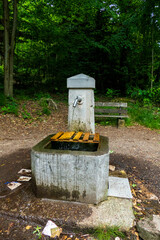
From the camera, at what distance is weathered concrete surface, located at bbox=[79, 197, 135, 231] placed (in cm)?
159

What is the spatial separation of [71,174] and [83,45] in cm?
824

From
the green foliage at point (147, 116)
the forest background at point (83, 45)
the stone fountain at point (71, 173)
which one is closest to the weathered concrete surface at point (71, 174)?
the stone fountain at point (71, 173)

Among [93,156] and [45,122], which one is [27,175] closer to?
[93,156]

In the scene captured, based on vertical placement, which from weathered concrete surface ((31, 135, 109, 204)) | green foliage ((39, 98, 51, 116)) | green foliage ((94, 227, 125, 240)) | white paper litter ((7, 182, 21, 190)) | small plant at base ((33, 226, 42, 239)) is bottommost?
small plant at base ((33, 226, 42, 239))

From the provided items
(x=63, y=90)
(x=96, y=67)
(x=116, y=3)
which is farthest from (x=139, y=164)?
(x=116, y=3)

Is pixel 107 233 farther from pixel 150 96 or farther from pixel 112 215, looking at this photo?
pixel 150 96

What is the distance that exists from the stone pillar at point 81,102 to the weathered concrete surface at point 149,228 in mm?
1453

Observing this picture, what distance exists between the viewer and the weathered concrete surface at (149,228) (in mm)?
1461

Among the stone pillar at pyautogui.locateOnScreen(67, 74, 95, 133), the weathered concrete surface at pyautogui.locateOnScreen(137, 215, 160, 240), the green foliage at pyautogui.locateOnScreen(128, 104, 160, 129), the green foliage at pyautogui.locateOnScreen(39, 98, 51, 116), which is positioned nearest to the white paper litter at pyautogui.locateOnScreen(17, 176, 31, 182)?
the stone pillar at pyautogui.locateOnScreen(67, 74, 95, 133)

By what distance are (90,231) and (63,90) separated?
9669 millimetres

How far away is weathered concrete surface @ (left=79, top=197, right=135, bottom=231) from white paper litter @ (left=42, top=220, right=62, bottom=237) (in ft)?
0.78

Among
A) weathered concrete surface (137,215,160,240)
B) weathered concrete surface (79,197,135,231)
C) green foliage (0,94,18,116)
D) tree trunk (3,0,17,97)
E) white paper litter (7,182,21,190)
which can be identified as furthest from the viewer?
tree trunk (3,0,17,97)

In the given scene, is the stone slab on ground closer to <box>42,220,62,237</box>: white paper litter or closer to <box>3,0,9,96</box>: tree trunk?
<box>42,220,62,237</box>: white paper litter

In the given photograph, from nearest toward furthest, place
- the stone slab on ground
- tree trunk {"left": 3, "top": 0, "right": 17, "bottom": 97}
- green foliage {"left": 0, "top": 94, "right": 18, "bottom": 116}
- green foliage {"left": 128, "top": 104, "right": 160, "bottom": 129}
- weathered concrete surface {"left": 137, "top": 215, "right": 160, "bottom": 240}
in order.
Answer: weathered concrete surface {"left": 137, "top": 215, "right": 160, "bottom": 240}
the stone slab on ground
green foliage {"left": 128, "top": 104, "right": 160, "bottom": 129}
green foliage {"left": 0, "top": 94, "right": 18, "bottom": 116}
tree trunk {"left": 3, "top": 0, "right": 17, "bottom": 97}
